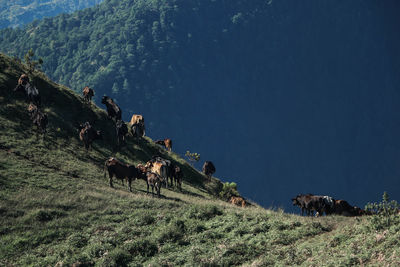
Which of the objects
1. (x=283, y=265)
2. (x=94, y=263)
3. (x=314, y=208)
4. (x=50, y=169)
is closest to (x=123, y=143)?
(x=50, y=169)

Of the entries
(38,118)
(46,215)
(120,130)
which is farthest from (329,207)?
(38,118)

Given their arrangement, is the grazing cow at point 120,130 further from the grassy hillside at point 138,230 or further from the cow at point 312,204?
the cow at point 312,204

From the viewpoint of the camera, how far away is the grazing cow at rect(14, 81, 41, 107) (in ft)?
105

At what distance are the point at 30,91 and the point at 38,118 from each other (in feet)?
13.1

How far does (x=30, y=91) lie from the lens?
105ft

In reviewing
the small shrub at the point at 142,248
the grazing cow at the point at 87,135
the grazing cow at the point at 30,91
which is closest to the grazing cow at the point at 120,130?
the grazing cow at the point at 87,135

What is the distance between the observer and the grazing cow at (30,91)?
32.0 metres

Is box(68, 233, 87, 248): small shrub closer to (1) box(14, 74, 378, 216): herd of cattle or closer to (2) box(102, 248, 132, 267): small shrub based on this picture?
(2) box(102, 248, 132, 267): small shrub

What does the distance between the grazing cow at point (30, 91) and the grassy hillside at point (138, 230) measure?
23.0 feet

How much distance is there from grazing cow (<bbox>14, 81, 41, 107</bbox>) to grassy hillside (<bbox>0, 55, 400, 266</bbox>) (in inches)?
276

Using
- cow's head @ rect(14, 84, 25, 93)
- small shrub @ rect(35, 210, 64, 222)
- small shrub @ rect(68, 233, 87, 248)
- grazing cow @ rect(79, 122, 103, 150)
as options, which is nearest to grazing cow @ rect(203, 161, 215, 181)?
grazing cow @ rect(79, 122, 103, 150)

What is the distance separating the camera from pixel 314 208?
2444 centimetres

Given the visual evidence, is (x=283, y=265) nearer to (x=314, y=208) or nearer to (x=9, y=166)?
(x=314, y=208)

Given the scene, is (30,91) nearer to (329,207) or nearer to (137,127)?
(137,127)
